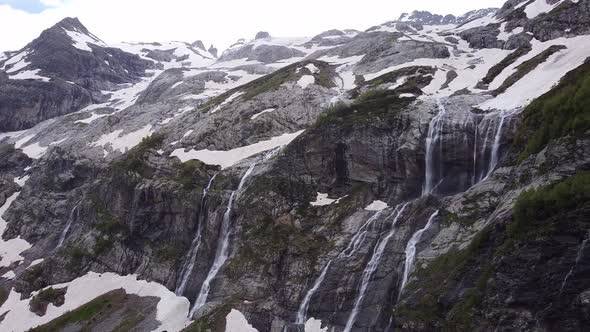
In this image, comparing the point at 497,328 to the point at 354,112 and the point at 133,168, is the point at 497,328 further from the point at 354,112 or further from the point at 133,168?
the point at 133,168

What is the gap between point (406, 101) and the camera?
4712 centimetres

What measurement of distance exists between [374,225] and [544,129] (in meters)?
13.5

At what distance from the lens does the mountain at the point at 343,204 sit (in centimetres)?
2452

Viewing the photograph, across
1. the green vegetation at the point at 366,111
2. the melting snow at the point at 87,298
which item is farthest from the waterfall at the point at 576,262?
the melting snow at the point at 87,298

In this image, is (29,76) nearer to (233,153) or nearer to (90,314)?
(233,153)

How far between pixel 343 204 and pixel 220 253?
490 inches

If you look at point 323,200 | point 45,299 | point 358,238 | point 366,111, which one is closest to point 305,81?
point 366,111

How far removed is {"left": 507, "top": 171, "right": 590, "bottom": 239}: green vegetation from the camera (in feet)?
72.8

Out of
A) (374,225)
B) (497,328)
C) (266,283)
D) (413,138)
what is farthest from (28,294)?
(497,328)

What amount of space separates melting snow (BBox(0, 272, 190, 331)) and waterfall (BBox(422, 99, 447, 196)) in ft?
77.1

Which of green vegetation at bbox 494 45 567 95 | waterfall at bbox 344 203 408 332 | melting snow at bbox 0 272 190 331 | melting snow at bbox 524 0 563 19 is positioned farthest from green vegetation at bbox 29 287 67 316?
melting snow at bbox 524 0 563 19

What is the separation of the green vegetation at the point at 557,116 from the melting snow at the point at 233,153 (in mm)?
26222

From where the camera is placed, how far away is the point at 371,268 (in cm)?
3288

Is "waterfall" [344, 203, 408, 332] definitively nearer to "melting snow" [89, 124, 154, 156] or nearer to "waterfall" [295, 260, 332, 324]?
"waterfall" [295, 260, 332, 324]
